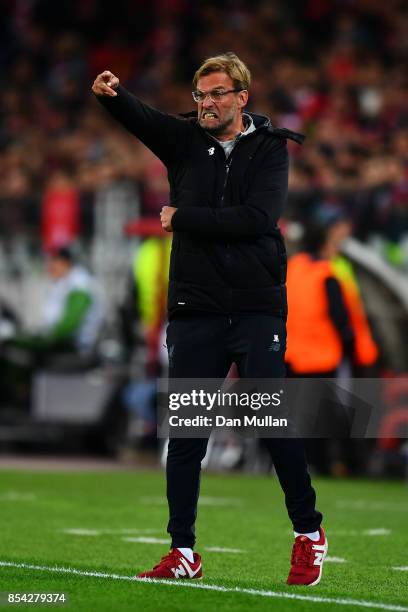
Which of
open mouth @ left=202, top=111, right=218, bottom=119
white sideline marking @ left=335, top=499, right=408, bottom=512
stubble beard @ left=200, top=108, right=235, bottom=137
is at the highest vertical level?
open mouth @ left=202, top=111, right=218, bottom=119

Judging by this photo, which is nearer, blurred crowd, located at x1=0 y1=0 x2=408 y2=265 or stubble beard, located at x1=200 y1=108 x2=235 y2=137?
stubble beard, located at x1=200 y1=108 x2=235 y2=137

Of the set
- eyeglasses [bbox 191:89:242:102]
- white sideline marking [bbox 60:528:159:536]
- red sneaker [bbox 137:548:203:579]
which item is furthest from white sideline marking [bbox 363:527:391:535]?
eyeglasses [bbox 191:89:242:102]

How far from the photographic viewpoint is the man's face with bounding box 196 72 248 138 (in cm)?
620

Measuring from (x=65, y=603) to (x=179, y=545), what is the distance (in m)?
0.85

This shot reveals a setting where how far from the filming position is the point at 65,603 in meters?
5.38

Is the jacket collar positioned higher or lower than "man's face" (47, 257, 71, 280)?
higher

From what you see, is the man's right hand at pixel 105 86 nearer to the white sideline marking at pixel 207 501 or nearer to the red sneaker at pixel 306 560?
Result: the red sneaker at pixel 306 560

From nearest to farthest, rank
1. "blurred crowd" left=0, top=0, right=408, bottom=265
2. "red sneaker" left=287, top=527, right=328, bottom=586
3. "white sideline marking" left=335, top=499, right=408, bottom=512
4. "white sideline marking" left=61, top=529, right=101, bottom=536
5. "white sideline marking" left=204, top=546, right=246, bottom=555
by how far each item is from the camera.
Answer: "red sneaker" left=287, top=527, right=328, bottom=586 < "white sideline marking" left=204, top=546, right=246, bottom=555 < "white sideline marking" left=61, top=529, right=101, bottom=536 < "white sideline marking" left=335, top=499, right=408, bottom=512 < "blurred crowd" left=0, top=0, right=408, bottom=265

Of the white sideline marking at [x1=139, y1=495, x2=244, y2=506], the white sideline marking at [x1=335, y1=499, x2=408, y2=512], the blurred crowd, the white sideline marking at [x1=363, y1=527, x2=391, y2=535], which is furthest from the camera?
the blurred crowd

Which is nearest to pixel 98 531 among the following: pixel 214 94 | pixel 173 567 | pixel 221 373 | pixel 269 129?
pixel 173 567

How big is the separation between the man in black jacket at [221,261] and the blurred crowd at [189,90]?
7487 millimetres

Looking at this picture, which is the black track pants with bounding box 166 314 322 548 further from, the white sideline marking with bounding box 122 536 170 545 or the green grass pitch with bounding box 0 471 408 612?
the white sideline marking with bounding box 122 536 170 545

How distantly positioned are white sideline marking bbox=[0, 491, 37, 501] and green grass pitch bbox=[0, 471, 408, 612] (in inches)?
0.4

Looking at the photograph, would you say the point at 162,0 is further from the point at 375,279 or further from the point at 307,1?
the point at 375,279
